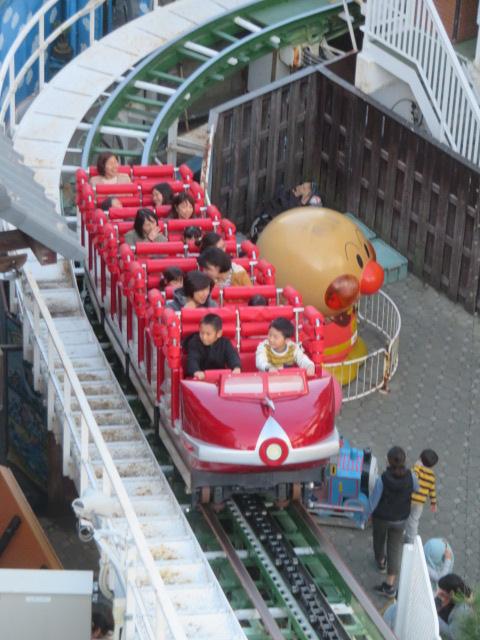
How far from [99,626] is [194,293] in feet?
12.3

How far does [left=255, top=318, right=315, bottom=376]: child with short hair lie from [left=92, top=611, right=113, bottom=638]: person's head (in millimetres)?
3069

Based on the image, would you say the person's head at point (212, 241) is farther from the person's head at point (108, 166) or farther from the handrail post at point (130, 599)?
the handrail post at point (130, 599)

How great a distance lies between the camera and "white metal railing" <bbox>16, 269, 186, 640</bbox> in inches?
586

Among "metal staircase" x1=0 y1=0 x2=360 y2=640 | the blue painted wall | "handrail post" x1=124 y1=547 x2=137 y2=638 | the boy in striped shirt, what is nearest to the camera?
"handrail post" x1=124 y1=547 x2=137 y2=638

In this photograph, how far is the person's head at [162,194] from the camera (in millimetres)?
21266

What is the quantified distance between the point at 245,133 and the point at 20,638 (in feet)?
39.5

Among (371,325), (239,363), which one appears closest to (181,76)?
(371,325)

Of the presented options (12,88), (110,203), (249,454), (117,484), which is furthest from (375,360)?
(117,484)

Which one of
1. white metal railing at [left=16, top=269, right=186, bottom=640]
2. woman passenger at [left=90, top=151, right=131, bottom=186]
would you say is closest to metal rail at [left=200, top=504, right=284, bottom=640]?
white metal railing at [left=16, top=269, right=186, bottom=640]

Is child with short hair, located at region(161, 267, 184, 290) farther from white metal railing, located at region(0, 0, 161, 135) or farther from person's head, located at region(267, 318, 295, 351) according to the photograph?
white metal railing, located at region(0, 0, 161, 135)

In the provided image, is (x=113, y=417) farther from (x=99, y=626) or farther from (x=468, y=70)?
(x=468, y=70)

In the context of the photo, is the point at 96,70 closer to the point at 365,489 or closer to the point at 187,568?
the point at 365,489

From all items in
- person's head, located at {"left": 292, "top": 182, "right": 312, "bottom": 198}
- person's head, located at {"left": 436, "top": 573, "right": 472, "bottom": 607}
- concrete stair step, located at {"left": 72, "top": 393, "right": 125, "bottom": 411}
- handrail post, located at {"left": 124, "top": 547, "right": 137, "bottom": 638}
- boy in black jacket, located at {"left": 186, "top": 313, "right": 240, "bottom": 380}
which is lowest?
person's head, located at {"left": 436, "top": 573, "right": 472, "bottom": 607}

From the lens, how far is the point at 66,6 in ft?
95.5
